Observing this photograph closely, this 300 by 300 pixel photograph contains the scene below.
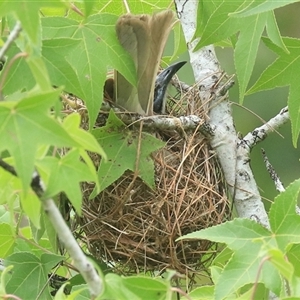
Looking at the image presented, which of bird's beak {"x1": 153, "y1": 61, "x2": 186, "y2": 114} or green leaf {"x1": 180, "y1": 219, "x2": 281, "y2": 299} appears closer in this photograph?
green leaf {"x1": 180, "y1": 219, "x2": 281, "y2": 299}

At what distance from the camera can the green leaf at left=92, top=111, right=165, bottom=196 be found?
1.85 meters

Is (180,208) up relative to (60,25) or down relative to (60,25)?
down

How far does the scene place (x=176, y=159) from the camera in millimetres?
2023

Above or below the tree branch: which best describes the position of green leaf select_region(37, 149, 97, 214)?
above

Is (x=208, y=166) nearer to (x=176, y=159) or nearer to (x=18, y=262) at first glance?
(x=176, y=159)

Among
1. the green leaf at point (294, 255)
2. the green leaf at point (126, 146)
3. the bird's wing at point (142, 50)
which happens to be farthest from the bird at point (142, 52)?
the green leaf at point (294, 255)

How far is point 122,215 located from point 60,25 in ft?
1.84

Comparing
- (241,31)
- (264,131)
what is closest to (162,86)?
(264,131)

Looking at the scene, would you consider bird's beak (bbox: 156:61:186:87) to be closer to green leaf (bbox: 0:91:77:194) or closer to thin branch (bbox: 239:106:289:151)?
thin branch (bbox: 239:106:289:151)

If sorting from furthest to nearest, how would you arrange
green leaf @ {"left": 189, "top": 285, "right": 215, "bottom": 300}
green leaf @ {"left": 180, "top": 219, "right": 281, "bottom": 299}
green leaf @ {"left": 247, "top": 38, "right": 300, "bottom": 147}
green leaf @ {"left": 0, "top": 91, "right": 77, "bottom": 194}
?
green leaf @ {"left": 247, "top": 38, "right": 300, "bottom": 147}, green leaf @ {"left": 189, "top": 285, "right": 215, "bottom": 300}, green leaf @ {"left": 180, "top": 219, "right": 281, "bottom": 299}, green leaf @ {"left": 0, "top": 91, "right": 77, "bottom": 194}

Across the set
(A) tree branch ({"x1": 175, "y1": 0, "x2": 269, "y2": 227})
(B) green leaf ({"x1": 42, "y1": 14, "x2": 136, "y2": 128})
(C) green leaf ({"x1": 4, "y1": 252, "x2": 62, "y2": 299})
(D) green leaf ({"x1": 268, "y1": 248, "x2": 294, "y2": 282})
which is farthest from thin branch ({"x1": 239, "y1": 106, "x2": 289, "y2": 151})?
(D) green leaf ({"x1": 268, "y1": 248, "x2": 294, "y2": 282})

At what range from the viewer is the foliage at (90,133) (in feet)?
3.73

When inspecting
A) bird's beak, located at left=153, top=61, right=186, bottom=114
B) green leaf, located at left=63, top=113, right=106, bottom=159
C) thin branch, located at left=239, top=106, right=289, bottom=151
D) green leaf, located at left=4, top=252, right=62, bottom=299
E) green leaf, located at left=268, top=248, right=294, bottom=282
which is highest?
green leaf, located at left=63, top=113, right=106, bottom=159

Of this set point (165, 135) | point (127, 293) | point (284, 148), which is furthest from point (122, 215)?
point (284, 148)
